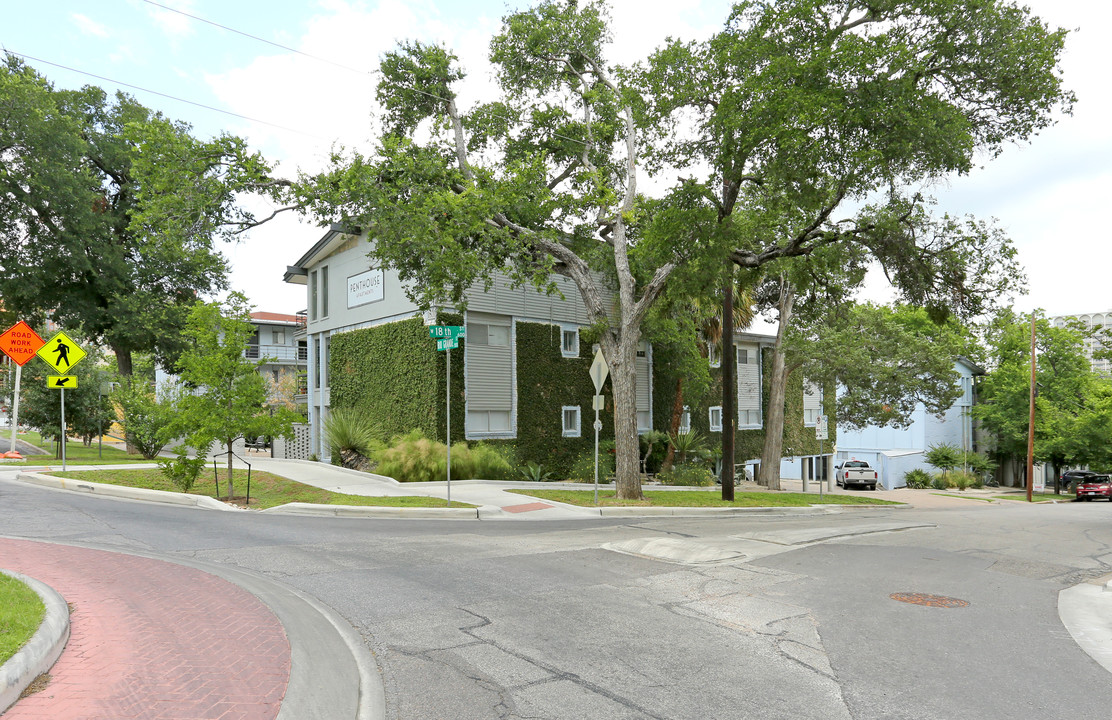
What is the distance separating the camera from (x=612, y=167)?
A: 21422 millimetres

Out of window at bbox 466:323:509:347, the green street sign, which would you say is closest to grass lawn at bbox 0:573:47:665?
the green street sign

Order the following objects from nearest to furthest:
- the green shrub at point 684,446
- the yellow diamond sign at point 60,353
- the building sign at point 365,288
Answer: the yellow diamond sign at point 60,353 < the building sign at point 365,288 < the green shrub at point 684,446

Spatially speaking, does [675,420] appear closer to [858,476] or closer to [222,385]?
[222,385]

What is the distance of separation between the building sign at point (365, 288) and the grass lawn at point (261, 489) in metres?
8.30

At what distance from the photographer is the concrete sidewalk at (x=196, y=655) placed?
461 centimetres

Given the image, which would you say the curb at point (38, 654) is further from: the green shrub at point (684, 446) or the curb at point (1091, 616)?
the green shrub at point (684, 446)

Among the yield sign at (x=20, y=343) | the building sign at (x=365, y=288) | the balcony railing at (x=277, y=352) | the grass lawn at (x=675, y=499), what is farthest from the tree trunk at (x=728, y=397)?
the balcony railing at (x=277, y=352)

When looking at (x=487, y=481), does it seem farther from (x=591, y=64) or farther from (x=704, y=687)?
(x=704, y=687)

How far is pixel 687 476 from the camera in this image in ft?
87.5

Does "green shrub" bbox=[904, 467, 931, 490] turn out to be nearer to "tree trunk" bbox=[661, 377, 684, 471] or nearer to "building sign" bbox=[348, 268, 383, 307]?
"tree trunk" bbox=[661, 377, 684, 471]

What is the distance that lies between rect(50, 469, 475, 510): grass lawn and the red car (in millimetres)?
41688

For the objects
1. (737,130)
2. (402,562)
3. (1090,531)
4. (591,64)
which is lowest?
(1090,531)

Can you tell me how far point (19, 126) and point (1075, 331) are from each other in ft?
199

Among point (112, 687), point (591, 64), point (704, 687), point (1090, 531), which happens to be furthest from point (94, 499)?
point (1090, 531)
